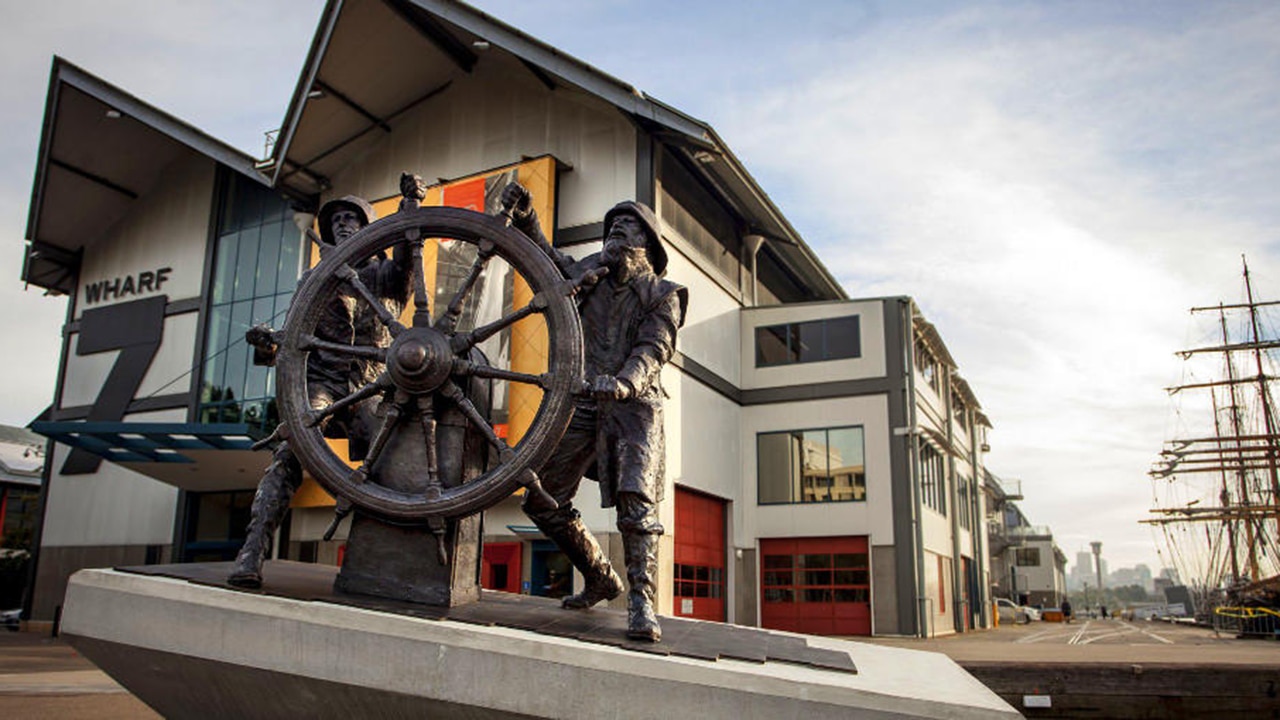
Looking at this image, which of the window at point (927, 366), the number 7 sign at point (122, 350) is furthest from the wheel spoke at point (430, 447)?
the number 7 sign at point (122, 350)

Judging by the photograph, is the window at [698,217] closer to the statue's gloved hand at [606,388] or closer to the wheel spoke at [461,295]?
the wheel spoke at [461,295]

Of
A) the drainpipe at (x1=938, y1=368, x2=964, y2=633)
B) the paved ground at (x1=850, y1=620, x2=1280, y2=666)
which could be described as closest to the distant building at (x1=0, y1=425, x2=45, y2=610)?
the paved ground at (x1=850, y1=620, x2=1280, y2=666)

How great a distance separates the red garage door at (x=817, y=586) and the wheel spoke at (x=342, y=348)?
19.0m

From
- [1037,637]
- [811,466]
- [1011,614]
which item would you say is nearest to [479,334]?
[811,466]

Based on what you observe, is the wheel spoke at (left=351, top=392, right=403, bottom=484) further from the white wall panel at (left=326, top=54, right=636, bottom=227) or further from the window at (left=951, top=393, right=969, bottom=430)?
the window at (left=951, top=393, right=969, bottom=430)

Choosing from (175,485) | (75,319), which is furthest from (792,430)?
(75,319)

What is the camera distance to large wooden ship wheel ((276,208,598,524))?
4863 mm

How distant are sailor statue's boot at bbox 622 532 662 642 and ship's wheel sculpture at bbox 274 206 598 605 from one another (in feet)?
1.94

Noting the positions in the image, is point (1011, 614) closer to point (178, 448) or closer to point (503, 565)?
point (503, 565)

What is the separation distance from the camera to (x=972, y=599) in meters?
33.5

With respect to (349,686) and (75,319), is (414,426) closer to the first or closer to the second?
(349,686)

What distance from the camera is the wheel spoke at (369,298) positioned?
516cm

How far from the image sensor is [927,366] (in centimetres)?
2781

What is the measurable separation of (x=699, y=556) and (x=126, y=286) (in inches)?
706
